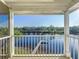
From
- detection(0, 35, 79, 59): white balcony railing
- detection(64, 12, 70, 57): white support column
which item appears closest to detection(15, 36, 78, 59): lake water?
detection(0, 35, 79, 59): white balcony railing

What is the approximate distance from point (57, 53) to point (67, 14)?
71.6 inches

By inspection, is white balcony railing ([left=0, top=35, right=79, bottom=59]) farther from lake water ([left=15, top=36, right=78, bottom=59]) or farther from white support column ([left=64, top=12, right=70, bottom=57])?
white support column ([left=64, top=12, right=70, bottom=57])

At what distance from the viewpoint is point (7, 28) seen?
701 centimetres

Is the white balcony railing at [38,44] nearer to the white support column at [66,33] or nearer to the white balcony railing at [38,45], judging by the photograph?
the white balcony railing at [38,45]

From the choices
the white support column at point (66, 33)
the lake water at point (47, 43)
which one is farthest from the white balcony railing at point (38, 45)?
the white support column at point (66, 33)

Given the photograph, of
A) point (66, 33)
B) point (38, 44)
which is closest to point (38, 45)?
point (38, 44)

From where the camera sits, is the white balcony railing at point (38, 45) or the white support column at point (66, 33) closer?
the white support column at point (66, 33)

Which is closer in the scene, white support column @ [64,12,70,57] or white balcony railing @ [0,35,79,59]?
white support column @ [64,12,70,57]

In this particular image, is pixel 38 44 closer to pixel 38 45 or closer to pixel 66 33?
pixel 38 45

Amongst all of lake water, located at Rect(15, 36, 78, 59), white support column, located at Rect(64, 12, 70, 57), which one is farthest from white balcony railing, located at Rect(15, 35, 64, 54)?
white support column, located at Rect(64, 12, 70, 57)

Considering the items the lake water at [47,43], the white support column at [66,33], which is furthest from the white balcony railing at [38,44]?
the white support column at [66,33]

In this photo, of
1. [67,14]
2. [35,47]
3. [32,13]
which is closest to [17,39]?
[35,47]

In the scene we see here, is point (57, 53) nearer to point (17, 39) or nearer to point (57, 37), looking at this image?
point (57, 37)

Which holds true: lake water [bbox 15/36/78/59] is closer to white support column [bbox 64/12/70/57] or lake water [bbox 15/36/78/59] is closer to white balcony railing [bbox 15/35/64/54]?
white balcony railing [bbox 15/35/64/54]
